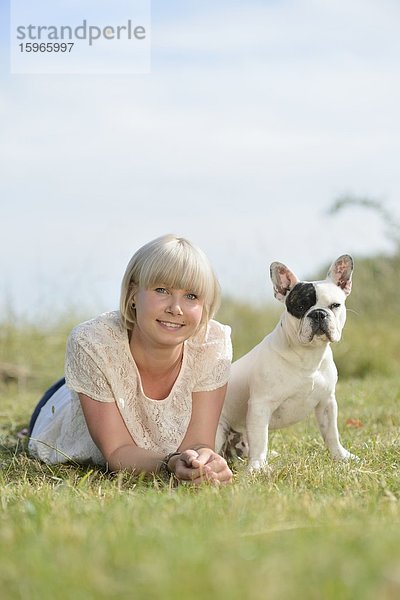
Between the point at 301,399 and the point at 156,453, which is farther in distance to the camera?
the point at 301,399

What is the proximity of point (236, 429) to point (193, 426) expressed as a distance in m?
0.42

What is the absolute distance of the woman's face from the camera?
405 centimetres

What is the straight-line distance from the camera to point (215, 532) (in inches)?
94.8

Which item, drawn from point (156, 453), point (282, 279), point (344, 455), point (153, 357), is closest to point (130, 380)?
point (153, 357)

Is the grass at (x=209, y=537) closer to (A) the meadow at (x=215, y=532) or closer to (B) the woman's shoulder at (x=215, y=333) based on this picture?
(A) the meadow at (x=215, y=532)

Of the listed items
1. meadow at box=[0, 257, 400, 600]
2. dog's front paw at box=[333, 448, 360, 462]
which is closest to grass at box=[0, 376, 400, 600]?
meadow at box=[0, 257, 400, 600]

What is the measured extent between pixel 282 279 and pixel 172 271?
630mm

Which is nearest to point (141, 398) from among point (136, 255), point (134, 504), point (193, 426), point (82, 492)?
point (193, 426)

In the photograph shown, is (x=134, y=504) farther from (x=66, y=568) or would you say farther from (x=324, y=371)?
(x=324, y=371)

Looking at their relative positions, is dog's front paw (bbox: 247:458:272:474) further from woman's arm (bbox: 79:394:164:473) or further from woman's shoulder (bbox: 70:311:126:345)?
woman's shoulder (bbox: 70:311:126:345)

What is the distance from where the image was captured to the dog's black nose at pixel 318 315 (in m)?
4.11

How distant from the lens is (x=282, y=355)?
14.1 ft

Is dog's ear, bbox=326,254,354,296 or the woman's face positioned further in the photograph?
dog's ear, bbox=326,254,354,296

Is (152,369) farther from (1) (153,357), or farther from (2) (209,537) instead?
(2) (209,537)
